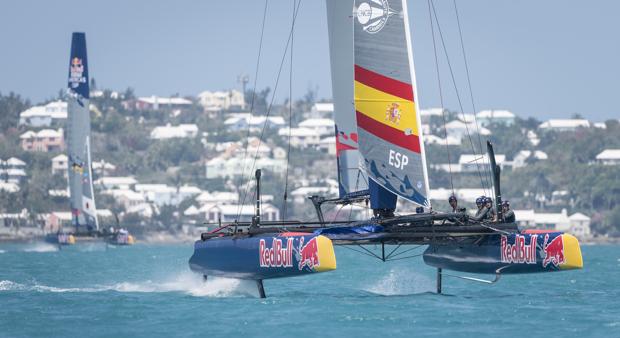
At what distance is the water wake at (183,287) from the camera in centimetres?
2308

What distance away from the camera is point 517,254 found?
20938mm

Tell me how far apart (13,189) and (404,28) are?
96176mm

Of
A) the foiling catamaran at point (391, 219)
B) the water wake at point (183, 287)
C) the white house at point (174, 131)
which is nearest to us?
the foiling catamaran at point (391, 219)

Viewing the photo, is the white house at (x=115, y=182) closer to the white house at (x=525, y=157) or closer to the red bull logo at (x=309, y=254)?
the white house at (x=525, y=157)

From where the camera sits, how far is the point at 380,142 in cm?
2134

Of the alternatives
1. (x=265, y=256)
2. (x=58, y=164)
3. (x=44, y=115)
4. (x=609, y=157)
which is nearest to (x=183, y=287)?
(x=265, y=256)

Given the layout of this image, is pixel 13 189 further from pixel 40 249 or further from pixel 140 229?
pixel 40 249

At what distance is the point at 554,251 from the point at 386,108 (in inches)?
122

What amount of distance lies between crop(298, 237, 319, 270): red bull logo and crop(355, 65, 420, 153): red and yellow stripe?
78.2 inches

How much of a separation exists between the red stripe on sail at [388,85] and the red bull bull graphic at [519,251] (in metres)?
2.46

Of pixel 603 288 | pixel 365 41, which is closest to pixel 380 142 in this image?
pixel 365 41

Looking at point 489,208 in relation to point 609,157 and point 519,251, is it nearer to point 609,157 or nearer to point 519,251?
point 519,251

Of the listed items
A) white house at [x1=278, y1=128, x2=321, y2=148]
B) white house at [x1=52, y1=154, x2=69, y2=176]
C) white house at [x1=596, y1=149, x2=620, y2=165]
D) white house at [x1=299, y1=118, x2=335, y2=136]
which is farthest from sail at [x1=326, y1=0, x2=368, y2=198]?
white house at [x1=299, y1=118, x2=335, y2=136]

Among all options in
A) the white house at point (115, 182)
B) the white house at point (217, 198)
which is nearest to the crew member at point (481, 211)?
the white house at point (217, 198)
